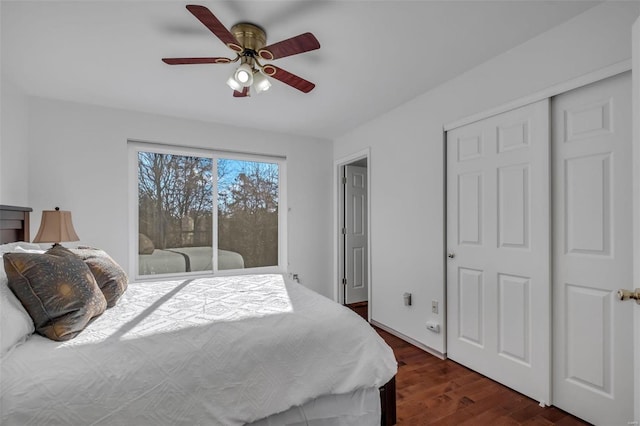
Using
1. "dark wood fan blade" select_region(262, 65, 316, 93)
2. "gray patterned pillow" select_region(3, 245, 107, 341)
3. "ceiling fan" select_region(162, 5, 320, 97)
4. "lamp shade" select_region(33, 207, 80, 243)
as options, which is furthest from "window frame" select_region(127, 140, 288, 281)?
"gray patterned pillow" select_region(3, 245, 107, 341)

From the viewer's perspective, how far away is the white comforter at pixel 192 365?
1010 mm

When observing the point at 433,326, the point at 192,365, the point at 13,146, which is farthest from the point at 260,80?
the point at 433,326

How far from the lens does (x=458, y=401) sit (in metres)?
1.98

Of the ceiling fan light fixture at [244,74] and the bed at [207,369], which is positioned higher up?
the ceiling fan light fixture at [244,74]

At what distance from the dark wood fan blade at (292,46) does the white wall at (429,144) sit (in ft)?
4.98

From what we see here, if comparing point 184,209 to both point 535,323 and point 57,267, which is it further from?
point 535,323

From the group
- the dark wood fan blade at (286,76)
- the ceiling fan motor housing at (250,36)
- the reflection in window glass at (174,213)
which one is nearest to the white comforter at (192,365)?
the dark wood fan blade at (286,76)

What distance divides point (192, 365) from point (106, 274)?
984mm

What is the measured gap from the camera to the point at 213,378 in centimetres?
120

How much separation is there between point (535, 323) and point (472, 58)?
1979 millimetres

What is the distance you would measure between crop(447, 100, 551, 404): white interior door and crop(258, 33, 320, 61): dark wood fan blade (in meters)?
1.57

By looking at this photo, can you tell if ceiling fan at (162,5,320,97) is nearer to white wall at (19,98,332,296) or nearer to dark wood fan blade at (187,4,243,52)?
dark wood fan blade at (187,4,243,52)

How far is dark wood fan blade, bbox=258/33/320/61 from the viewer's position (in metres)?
1.56

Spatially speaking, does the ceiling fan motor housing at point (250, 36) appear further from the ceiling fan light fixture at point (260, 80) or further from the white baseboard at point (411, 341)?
the white baseboard at point (411, 341)
